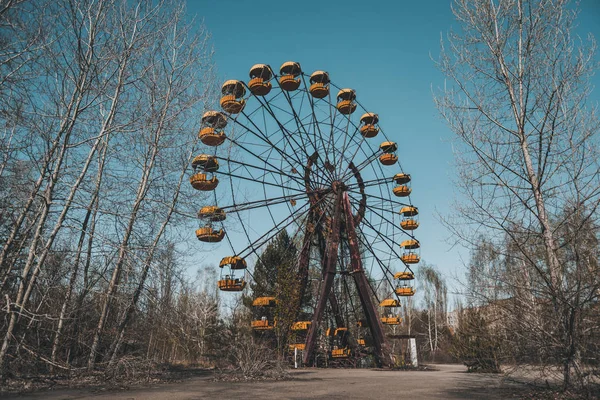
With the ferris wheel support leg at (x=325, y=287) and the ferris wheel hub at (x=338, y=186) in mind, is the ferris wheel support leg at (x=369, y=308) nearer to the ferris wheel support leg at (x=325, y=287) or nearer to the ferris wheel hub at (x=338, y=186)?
the ferris wheel support leg at (x=325, y=287)

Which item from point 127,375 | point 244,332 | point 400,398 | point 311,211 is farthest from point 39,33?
point 244,332

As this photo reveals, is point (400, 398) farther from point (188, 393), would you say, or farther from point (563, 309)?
point (188, 393)

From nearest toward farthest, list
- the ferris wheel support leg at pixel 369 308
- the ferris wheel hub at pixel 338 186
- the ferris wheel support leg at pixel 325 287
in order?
the ferris wheel support leg at pixel 325 287, the ferris wheel support leg at pixel 369 308, the ferris wheel hub at pixel 338 186

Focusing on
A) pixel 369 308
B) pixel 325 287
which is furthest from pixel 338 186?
pixel 369 308

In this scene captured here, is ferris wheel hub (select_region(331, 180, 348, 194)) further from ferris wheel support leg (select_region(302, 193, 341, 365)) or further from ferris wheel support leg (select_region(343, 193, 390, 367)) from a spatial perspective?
ferris wheel support leg (select_region(343, 193, 390, 367))

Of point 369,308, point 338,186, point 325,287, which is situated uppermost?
point 338,186

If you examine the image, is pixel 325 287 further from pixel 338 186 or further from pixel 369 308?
pixel 338 186

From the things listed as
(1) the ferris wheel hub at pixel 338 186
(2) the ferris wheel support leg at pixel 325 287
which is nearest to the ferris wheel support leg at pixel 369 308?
(2) the ferris wheel support leg at pixel 325 287

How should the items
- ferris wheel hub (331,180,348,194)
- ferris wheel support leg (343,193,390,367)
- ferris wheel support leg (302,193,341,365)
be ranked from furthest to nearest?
1. ferris wheel hub (331,180,348,194)
2. ferris wheel support leg (343,193,390,367)
3. ferris wheel support leg (302,193,341,365)

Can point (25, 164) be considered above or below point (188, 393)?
above

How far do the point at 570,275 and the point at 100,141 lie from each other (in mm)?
9616

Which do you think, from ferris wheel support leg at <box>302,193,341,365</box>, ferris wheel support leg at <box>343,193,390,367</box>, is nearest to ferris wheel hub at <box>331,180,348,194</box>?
ferris wheel support leg at <box>302,193,341,365</box>

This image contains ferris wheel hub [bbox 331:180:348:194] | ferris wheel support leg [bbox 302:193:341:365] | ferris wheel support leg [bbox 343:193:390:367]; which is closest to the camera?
ferris wheel support leg [bbox 302:193:341:365]

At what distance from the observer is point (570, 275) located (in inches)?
249
